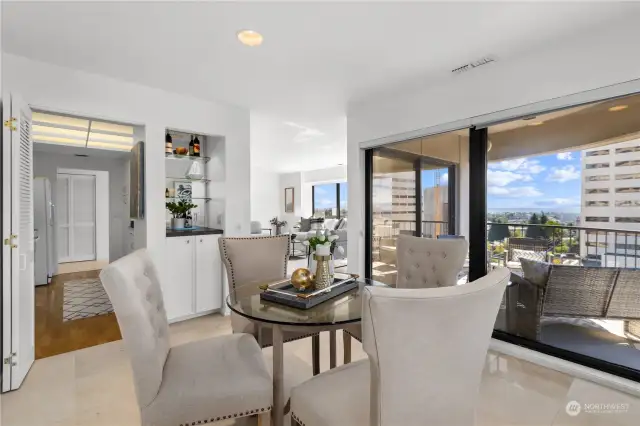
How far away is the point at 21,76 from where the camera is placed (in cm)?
239

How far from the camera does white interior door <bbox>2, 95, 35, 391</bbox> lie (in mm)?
1971

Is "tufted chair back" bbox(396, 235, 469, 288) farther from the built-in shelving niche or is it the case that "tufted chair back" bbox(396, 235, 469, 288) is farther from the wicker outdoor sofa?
the built-in shelving niche

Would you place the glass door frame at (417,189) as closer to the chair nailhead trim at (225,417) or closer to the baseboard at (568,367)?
the baseboard at (568,367)

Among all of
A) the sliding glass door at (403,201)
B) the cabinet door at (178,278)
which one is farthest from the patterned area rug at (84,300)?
the sliding glass door at (403,201)

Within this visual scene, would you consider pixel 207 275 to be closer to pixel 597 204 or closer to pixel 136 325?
pixel 136 325

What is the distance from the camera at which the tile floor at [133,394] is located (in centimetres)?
179

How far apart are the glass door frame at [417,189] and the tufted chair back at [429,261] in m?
0.94

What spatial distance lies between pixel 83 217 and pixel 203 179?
4788 mm

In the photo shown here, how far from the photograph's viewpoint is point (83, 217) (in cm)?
678

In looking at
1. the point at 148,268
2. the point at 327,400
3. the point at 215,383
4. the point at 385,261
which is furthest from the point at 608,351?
the point at 148,268

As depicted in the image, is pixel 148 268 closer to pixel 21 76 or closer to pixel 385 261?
pixel 21 76

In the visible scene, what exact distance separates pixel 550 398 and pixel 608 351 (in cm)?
63

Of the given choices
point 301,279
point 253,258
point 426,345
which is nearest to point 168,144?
point 253,258

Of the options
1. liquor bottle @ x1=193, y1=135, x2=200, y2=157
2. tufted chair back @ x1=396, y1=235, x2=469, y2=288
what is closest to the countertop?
liquor bottle @ x1=193, y1=135, x2=200, y2=157
